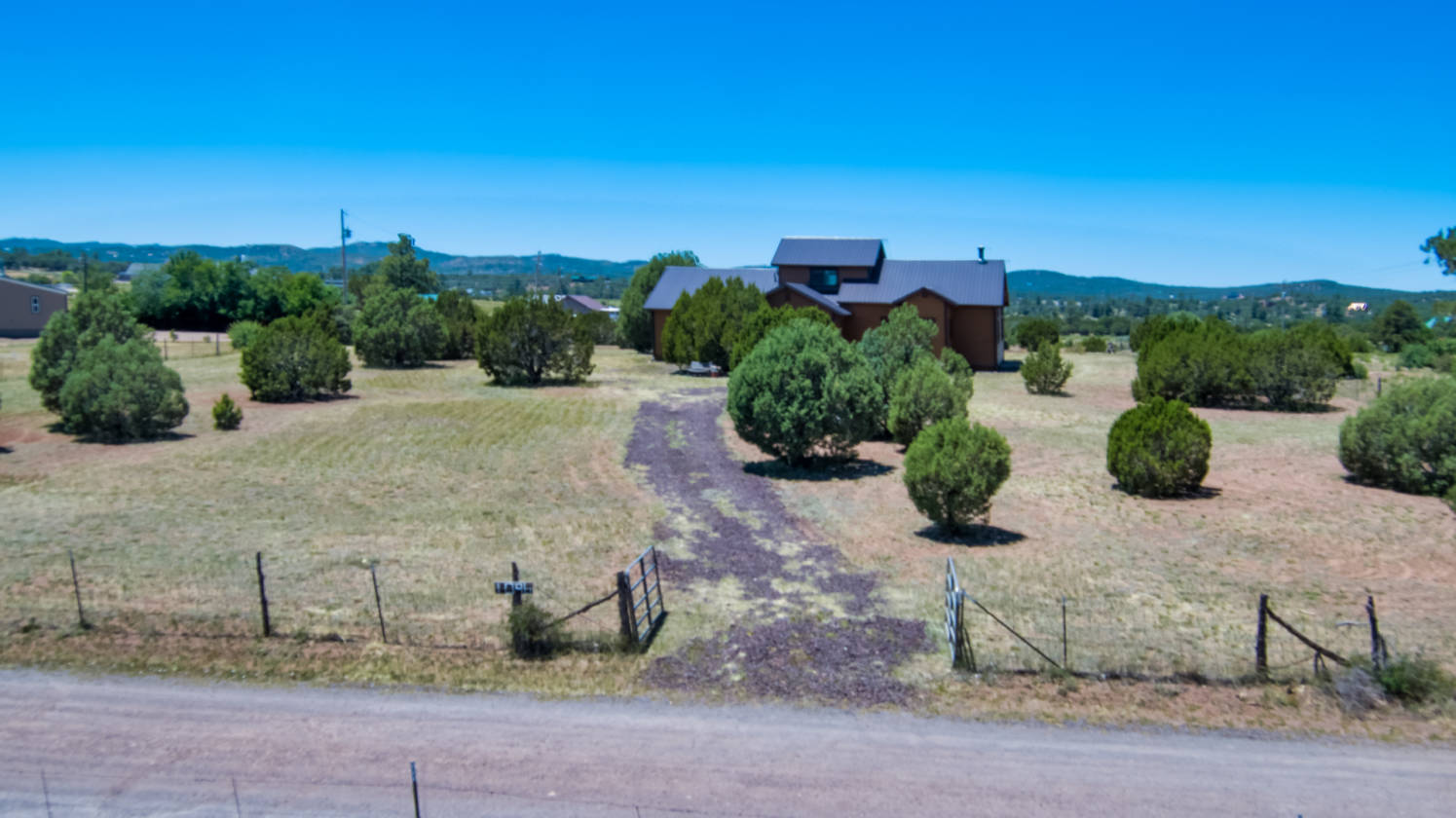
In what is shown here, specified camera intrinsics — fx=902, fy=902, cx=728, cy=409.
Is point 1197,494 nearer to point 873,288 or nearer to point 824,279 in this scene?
point 873,288

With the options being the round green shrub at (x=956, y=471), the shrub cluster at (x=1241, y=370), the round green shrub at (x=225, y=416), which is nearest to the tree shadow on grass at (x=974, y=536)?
the round green shrub at (x=956, y=471)

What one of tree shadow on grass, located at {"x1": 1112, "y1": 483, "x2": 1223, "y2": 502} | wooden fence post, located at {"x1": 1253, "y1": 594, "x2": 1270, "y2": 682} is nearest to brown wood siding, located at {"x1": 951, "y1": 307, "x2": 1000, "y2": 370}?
tree shadow on grass, located at {"x1": 1112, "y1": 483, "x2": 1223, "y2": 502}

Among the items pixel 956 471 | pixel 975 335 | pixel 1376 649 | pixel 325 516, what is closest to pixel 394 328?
pixel 325 516

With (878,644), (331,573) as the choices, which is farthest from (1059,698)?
(331,573)

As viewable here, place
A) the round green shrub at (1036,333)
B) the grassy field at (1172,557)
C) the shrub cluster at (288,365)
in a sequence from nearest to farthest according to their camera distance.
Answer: the grassy field at (1172,557) < the shrub cluster at (288,365) < the round green shrub at (1036,333)

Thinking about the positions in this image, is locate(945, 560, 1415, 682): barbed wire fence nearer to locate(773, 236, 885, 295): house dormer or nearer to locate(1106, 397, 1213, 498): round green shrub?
locate(1106, 397, 1213, 498): round green shrub

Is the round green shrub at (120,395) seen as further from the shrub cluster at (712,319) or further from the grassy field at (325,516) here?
the shrub cluster at (712,319)

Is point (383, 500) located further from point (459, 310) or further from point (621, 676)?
point (459, 310)
